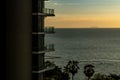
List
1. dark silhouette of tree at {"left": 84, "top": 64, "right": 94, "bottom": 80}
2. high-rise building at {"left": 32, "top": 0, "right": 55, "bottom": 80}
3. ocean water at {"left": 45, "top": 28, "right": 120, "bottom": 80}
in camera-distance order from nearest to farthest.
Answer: high-rise building at {"left": 32, "top": 0, "right": 55, "bottom": 80} → dark silhouette of tree at {"left": 84, "top": 64, "right": 94, "bottom": 80} → ocean water at {"left": 45, "top": 28, "right": 120, "bottom": 80}

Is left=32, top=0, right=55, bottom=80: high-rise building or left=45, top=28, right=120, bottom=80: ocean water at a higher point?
left=32, top=0, right=55, bottom=80: high-rise building

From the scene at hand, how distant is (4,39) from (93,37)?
20901 mm

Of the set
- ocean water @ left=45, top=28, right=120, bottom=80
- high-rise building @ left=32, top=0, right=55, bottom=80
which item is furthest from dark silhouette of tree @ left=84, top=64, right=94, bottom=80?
high-rise building @ left=32, top=0, right=55, bottom=80

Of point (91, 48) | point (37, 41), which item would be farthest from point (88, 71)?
point (91, 48)

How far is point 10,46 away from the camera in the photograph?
2.21 meters

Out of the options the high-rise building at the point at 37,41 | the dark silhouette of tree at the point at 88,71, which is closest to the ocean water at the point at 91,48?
the dark silhouette of tree at the point at 88,71

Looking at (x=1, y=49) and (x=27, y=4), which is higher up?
(x=27, y=4)

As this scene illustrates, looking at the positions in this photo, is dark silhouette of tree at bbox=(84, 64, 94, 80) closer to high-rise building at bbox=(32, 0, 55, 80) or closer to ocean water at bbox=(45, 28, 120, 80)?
ocean water at bbox=(45, 28, 120, 80)

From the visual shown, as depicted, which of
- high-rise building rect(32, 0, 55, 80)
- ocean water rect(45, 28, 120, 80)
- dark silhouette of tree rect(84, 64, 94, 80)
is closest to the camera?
high-rise building rect(32, 0, 55, 80)

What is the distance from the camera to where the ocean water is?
13.5 metres

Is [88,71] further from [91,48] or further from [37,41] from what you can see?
[91,48]

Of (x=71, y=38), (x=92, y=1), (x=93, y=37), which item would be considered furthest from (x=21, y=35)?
(x=93, y=37)

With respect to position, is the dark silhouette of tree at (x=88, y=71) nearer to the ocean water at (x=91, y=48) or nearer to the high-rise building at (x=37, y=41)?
the ocean water at (x=91, y=48)

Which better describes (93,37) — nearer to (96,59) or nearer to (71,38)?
(71,38)
